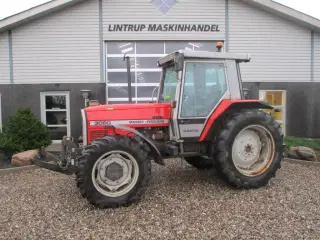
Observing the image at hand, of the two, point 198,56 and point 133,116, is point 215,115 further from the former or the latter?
point 133,116

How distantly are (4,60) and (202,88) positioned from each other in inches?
326

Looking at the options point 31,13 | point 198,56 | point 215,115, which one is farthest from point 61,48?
point 215,115

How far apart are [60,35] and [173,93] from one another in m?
7.11

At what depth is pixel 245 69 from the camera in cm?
1213

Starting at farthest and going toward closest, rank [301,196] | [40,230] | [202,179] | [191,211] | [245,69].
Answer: [245,69] → [202,179] → [301,196] → [191,211] → [40,230]

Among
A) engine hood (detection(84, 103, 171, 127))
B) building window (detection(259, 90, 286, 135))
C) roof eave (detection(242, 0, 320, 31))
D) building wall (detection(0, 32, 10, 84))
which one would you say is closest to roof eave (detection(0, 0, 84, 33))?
building wall (detection(0, 32, 10, 84))

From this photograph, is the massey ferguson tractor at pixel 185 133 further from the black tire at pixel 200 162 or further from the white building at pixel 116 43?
the white building at pixel 116 43

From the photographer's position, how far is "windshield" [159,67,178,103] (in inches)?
227

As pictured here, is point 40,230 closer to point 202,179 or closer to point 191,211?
point 191,211

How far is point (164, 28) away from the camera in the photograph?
38.3 ft

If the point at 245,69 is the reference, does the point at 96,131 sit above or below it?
below

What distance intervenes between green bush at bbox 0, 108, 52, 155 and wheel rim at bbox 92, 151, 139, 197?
15.9 feet

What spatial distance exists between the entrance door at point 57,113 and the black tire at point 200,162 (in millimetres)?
5954

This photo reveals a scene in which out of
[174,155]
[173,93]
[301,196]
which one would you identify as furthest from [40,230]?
[301,196]
